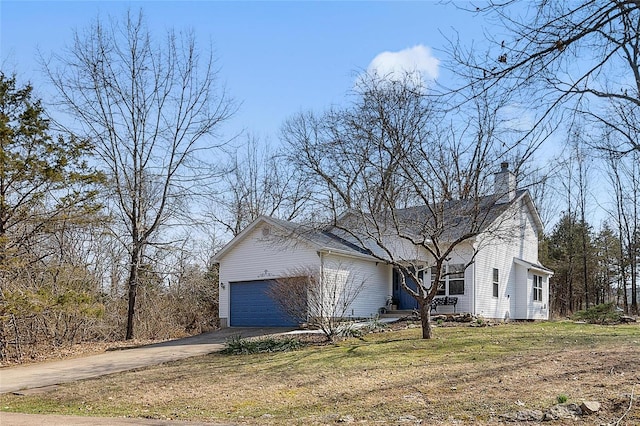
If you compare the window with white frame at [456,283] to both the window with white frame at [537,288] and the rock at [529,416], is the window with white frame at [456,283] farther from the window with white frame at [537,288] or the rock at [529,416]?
the rock at [529,416]

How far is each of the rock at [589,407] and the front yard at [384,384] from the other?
11 cm

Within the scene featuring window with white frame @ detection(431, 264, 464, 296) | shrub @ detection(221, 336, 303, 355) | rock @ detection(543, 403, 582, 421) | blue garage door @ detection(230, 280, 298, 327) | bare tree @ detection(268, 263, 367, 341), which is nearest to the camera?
rock @ detection(543, 403, 582, 421)

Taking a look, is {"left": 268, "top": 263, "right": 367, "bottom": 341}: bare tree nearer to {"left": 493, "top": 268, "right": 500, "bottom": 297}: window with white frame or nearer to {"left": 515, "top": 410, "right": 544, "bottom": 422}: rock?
{"left": 493, "top": 268, "right": 500, "bottom": 297}: window with white frame

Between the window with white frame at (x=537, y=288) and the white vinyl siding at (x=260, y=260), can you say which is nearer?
the white vinyl siding at (x=260, y=260)

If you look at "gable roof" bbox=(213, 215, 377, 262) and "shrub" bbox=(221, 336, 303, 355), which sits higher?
"gable roof" bbox=(213, 215, 377, 262)

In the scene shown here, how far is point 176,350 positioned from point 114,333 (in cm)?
613

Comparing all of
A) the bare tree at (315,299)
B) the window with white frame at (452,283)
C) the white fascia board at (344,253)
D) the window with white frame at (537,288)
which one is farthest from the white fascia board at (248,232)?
the window with white frame at (537,288)

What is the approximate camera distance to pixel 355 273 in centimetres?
2130

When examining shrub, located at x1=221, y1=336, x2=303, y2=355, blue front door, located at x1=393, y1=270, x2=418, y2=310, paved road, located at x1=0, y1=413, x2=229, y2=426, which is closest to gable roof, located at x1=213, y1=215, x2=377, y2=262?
blue front door, located at x1=393, y1=270, x2=418, y2=310

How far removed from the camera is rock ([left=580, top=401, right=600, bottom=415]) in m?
6.12

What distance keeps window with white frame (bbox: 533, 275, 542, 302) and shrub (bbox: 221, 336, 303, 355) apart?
14.4 m

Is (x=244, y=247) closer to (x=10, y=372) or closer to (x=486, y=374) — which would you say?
(x=10, y=372)

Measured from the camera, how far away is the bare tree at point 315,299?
1510 cm

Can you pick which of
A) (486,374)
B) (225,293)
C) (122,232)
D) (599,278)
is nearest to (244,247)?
(225,293)
